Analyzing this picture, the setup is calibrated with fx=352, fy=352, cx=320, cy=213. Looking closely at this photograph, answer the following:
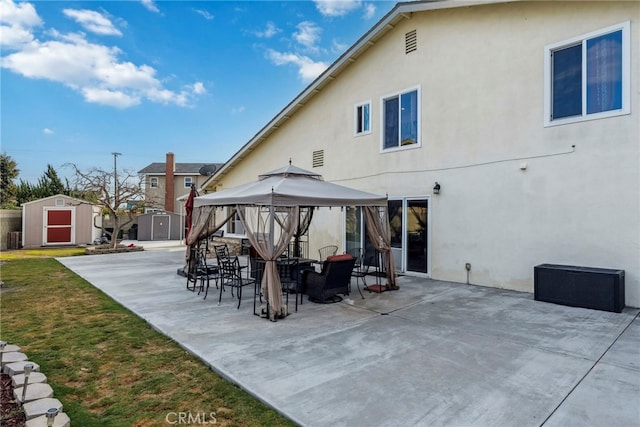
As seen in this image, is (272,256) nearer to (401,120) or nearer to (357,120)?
(401,120)

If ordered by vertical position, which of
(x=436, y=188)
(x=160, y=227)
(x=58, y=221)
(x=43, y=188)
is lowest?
(x=160, y=227)

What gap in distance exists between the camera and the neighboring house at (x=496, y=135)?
22.3 feet

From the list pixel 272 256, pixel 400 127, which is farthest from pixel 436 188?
pixel 272 256

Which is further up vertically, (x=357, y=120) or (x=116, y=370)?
(x=357, y=120)

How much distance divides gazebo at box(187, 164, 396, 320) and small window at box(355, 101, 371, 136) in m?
3.75

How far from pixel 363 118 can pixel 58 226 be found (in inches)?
724

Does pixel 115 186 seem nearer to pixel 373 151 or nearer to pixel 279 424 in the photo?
pixel 373 151

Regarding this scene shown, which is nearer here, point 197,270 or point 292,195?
point 292,195

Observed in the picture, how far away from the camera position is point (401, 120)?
10.5 meters

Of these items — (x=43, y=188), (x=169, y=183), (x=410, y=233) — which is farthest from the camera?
(x=169, y=183)

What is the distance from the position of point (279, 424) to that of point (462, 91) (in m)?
8.84

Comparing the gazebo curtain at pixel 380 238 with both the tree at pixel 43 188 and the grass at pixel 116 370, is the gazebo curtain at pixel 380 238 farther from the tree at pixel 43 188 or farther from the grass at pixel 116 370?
the tree at pixel 43 188

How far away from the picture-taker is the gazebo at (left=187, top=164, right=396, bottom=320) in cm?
612

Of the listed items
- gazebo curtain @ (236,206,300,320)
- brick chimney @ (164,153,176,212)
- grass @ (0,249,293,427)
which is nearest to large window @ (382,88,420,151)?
gazebo curtain @ (236,206,300,320)
